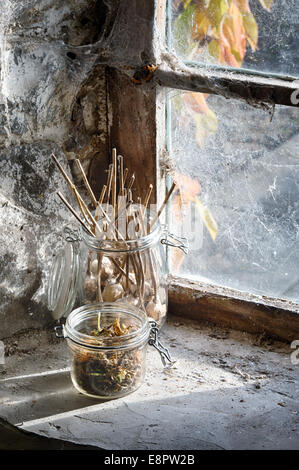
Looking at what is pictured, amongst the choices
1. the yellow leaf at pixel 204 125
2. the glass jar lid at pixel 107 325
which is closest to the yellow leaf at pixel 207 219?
the yellow leaf at pixel 204 125

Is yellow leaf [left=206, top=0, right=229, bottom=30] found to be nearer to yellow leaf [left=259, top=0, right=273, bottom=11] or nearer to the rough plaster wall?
yellow leaf [left=259, top=0, right=273, bottom=11]

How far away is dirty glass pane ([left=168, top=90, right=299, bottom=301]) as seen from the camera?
4.10ft

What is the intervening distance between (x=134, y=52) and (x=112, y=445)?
69cm

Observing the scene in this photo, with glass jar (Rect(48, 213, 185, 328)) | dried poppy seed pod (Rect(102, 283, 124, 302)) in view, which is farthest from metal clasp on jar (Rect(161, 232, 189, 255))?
dried poppy seed pod (Rect(102, 283, 124, 302))

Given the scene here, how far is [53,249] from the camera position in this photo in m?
1.35

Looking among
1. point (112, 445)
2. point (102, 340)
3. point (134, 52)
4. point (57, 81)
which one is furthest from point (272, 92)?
point (112, 445)

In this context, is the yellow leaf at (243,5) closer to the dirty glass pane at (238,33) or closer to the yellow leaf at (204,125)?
the dirty glass pane at (238,33)

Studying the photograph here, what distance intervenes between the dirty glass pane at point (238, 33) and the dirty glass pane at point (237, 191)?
0.24ft

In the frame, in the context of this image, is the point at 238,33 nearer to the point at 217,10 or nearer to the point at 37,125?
the point at 217,10

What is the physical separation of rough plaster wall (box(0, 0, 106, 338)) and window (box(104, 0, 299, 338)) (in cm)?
7

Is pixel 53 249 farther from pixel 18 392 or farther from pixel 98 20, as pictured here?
pixel 98 20

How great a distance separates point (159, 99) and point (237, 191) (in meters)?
0.23

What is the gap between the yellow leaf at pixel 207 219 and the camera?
4.48 feet

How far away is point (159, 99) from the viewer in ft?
4.30
